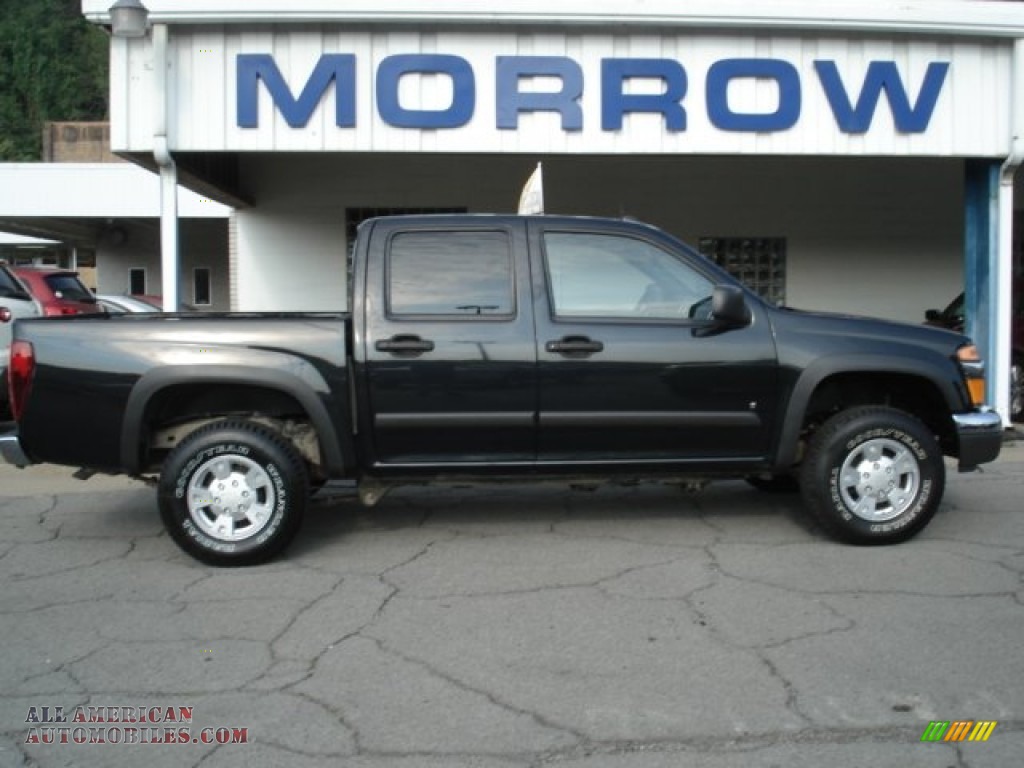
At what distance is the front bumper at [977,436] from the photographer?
17.2 feet

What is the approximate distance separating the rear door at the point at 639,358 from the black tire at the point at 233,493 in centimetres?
140

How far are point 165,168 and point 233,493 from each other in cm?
505

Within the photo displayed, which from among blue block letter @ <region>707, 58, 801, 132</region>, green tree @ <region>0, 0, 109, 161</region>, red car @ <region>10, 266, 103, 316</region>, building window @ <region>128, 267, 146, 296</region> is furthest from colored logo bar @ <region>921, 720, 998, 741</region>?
green tree @ <region>0, 0, 109, 161</region>

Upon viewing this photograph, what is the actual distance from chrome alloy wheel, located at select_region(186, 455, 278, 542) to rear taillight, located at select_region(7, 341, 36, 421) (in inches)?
39.0

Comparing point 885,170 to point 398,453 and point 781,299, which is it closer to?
point 781,299

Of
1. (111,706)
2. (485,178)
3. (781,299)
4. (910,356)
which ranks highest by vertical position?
(485,178)

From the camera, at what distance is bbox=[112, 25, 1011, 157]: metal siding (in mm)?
8844

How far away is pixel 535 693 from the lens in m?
3.55

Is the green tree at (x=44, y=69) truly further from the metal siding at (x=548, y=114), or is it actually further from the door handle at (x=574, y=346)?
the door handle at (x=574, y=346)

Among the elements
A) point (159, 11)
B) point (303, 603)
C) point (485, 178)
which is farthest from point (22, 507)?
point (485, 178)

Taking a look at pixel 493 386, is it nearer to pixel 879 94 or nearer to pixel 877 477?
pixel 877 477

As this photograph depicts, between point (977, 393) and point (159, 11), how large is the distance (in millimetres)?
7476

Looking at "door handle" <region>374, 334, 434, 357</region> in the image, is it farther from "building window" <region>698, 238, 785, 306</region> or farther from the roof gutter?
"building window" <region>698, 238, 785, 306</region>

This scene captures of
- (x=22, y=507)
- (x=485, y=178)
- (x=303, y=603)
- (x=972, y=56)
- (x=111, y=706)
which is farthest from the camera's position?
(x=485, y=178)
